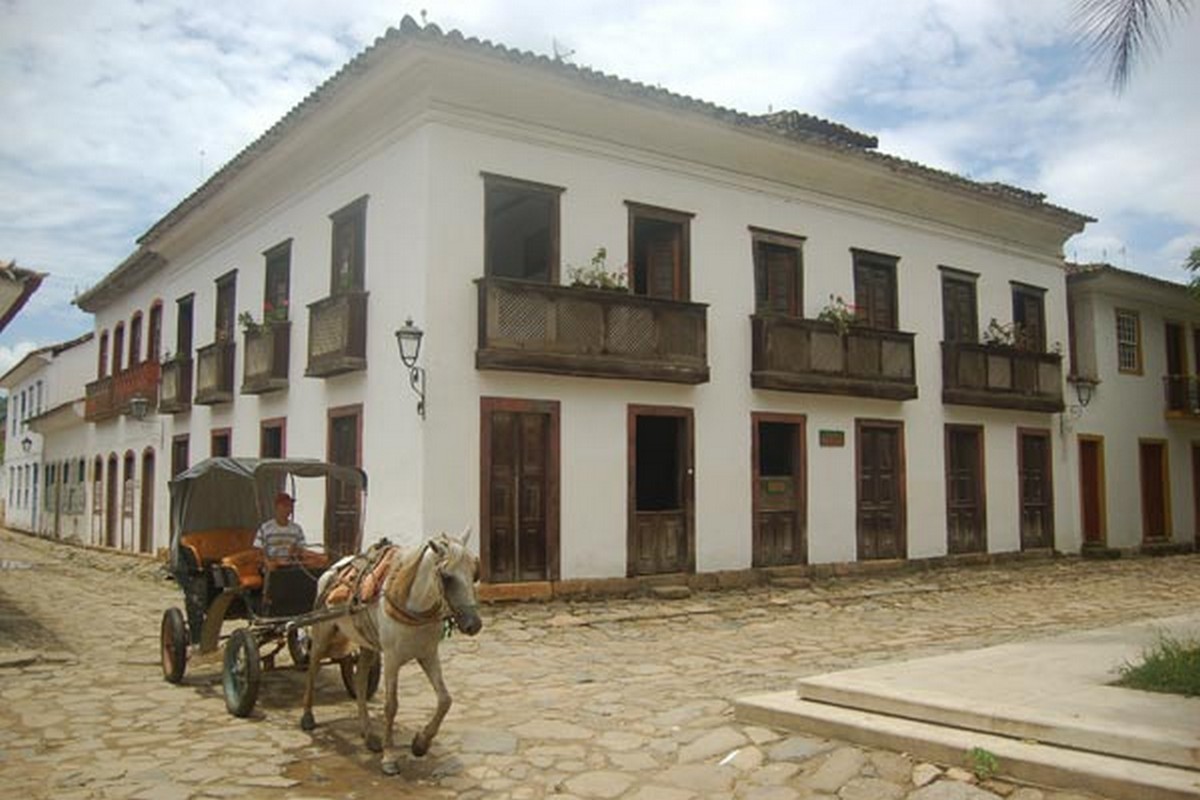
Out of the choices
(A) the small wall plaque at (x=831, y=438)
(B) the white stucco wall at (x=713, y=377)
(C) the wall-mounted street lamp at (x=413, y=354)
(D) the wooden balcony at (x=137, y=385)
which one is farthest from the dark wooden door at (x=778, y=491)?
(D) the wooden balcony at (x=137, y=385)

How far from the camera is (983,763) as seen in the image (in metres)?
5.20

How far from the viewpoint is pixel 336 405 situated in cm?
1452

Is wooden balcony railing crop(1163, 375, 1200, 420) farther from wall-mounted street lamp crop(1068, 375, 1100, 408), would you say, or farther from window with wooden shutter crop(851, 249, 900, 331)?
window with wooden shutter crop(851, 249, 900, 331)

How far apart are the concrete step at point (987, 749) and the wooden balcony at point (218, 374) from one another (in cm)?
1357

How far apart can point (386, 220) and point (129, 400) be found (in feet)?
41.0

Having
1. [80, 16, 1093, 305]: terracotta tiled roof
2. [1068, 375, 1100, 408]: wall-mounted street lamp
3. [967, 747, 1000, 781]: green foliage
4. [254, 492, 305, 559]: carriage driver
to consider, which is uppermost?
[80, 16, 1093, 305]: terracotta tiled roof

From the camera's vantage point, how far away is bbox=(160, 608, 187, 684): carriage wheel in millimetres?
8312

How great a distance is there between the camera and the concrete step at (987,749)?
4.69 meters

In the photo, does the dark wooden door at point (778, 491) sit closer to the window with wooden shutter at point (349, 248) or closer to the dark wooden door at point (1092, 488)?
the window with wooden shutter at point (349, 248)

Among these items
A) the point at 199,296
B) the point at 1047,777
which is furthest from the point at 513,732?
the point at 199,296

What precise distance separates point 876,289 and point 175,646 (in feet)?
42.2

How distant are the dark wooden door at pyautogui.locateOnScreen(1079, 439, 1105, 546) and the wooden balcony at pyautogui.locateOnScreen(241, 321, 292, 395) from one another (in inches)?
624

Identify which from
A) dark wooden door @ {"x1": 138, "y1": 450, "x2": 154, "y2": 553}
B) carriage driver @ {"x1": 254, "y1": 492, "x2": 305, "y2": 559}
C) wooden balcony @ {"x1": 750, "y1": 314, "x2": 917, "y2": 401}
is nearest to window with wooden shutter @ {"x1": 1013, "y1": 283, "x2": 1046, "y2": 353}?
wooden balcony @ {"x1": 750, "y1": 314, "x2": 917, "y2": 401}

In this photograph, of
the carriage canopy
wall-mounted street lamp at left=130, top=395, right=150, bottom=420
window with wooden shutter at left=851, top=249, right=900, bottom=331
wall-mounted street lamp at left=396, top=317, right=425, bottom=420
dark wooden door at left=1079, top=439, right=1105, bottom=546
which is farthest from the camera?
wall-mounted street lamp at left=130, top=395, right=150, bottom=420
